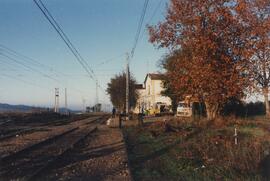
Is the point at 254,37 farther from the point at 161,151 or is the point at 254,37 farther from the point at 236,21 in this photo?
the point at 161,151

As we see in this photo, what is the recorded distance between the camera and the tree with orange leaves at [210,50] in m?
32.1

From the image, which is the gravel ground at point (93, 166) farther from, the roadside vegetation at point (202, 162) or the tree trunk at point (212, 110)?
the tree trunk at point (212, 110)

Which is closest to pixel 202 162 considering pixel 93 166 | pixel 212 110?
pixel 93 166

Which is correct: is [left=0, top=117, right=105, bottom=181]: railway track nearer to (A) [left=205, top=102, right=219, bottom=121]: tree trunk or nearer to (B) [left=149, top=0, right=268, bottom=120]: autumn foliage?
(B) [left=149, top=0, right=268, bottom=120]: autumn foliage

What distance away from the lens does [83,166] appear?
14.5 metres

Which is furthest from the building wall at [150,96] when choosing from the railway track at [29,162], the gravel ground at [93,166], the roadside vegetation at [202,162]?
the gravel ground at [93,166]

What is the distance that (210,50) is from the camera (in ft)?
105

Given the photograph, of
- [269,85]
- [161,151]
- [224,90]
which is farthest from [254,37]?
[161,151]

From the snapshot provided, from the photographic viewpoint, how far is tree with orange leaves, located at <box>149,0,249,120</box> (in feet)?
105

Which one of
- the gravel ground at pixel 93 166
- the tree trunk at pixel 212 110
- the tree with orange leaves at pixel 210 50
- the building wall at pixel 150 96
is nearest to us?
the gravel ground at pixel 93 166

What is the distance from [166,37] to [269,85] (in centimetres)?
1597

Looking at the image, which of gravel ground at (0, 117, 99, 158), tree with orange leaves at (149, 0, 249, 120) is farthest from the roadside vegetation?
tree with orange leaves at (149, 0, 249, 120)

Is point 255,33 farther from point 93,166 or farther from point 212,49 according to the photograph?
point 93,166

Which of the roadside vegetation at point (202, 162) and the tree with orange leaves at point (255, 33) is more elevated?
the tree with orange leaves at point (255, 33)
